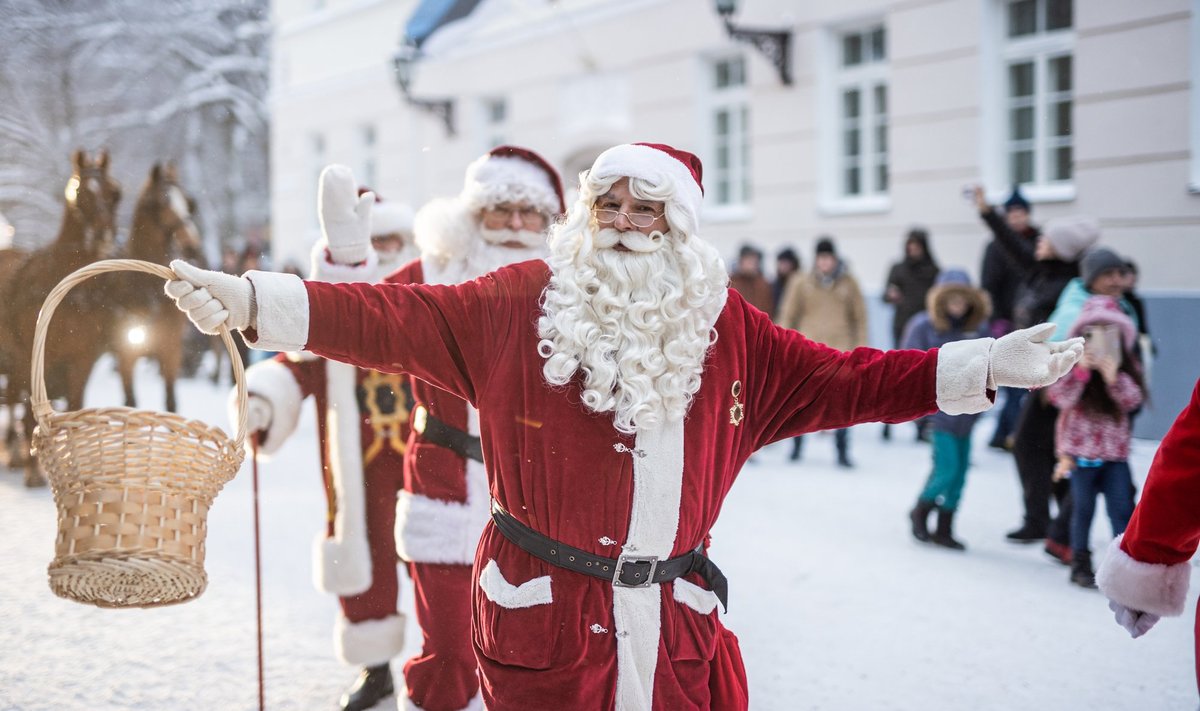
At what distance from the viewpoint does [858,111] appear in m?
10.9

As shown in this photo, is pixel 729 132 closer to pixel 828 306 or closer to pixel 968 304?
pixel 828 306

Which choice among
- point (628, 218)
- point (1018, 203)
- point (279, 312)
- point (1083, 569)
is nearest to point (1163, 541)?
point (628, 218)

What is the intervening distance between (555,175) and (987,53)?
7.03 meters

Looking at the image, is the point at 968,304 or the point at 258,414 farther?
the point at 968,304

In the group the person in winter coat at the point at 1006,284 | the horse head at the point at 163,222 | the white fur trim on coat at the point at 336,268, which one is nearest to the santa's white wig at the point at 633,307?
the white fur trim on coat at the point at 336,268

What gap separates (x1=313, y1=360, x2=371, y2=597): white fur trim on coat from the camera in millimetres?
3730

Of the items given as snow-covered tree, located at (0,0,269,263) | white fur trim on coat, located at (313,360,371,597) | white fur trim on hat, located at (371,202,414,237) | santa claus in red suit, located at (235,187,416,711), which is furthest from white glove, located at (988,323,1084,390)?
snow-covered tree, located at (0,0,269,263)

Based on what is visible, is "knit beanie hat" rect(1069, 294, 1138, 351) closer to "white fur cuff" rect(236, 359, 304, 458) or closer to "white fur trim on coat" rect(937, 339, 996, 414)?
"white fur trim on coat" rect(937, 339, 996, 414)

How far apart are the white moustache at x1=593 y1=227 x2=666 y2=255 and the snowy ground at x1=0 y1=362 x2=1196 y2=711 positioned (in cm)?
210

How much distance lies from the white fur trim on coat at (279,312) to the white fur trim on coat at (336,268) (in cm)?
151

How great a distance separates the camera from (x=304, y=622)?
474 centimetres

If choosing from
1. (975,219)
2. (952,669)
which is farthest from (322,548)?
(975,219)

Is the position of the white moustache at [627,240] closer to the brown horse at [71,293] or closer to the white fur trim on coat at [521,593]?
the white fur trim on coat at [521,593]

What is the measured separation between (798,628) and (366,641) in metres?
1.88
